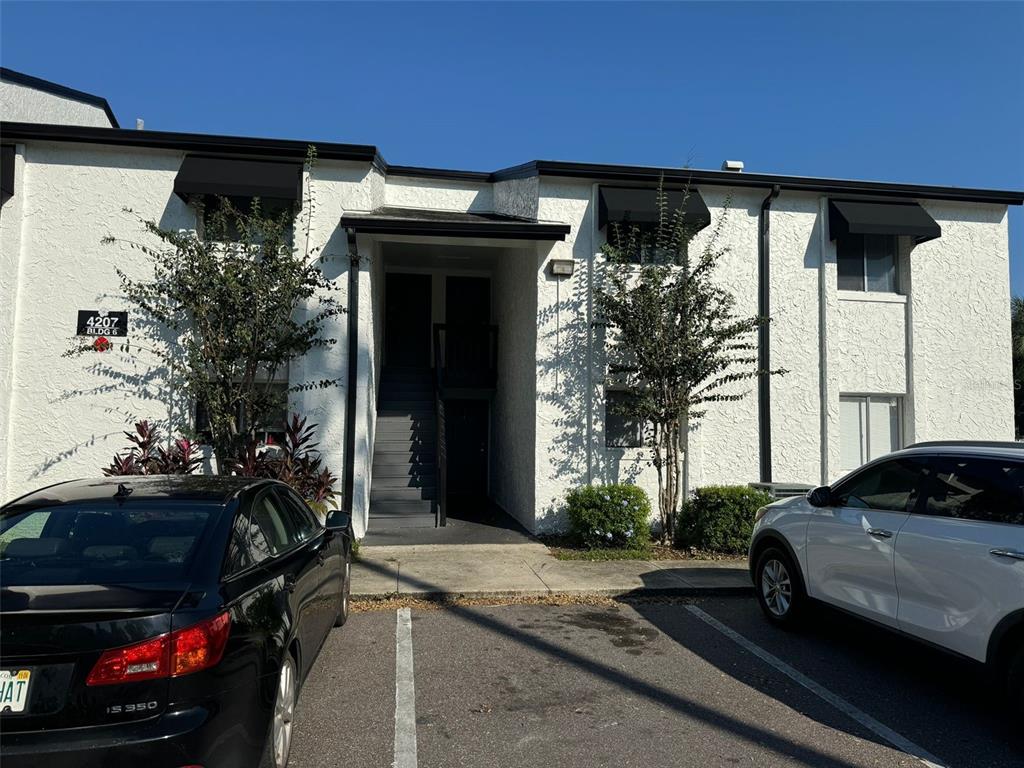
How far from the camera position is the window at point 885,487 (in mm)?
4738

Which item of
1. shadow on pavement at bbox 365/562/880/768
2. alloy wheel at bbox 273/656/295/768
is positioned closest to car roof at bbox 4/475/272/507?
alloy wheel at bbox 273/656/295/768

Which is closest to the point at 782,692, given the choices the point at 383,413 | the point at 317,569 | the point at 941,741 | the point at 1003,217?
the point at 941,741

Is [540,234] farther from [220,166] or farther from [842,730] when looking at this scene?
[842,730]

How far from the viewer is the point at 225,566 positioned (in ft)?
9.87

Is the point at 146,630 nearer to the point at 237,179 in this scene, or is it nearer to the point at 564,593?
the point at 564,593

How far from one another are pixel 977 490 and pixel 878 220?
7391 mm

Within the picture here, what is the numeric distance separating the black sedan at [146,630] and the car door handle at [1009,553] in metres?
4.06

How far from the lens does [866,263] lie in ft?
35.8

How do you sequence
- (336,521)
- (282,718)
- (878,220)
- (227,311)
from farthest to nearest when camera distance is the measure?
(878,220), (227,311), (336,521), (282,718)

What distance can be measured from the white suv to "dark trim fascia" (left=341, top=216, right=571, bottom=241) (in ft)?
17.4

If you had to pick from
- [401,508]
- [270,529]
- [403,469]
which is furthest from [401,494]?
[270,529]

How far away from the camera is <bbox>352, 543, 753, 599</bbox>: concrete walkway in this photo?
691 centimetres

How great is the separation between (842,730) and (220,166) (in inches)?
378

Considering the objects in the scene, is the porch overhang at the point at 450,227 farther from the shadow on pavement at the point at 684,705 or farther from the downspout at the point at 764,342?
the shadow on pavement at the point at 684,705
